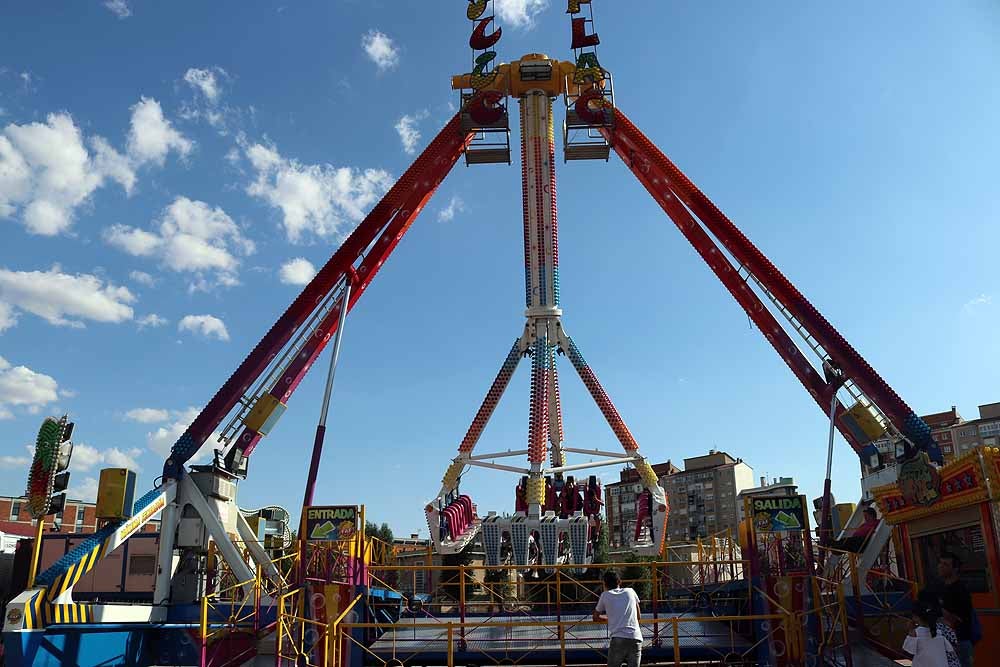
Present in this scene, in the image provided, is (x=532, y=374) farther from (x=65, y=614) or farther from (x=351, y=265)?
(x=65, y=614)

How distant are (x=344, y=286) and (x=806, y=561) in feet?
55.4

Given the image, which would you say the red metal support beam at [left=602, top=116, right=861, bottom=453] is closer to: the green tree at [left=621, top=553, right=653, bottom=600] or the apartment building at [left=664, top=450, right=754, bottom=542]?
the green tree at [left=621, top=553, right=653, bottom=600]

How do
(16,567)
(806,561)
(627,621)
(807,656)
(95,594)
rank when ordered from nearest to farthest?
(627,621) < (807,656) < (806,561) < (16,567) < (95,594)

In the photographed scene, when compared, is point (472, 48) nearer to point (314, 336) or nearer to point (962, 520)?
point (314, 336)

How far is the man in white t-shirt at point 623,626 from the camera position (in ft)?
31.0

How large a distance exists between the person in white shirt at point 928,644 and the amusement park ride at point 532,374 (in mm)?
13694

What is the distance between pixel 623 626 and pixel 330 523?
830 centimetres

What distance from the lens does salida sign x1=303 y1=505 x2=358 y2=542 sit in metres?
16.0

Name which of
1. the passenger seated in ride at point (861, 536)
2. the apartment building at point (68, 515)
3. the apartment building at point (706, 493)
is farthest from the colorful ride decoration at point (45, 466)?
the apartment building at point (706, 493)

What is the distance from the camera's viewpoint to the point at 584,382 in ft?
102

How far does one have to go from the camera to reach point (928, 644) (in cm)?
804

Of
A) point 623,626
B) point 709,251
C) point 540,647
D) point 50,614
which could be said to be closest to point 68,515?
point 50,614

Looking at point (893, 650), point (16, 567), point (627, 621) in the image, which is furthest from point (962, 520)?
point (16, 567)

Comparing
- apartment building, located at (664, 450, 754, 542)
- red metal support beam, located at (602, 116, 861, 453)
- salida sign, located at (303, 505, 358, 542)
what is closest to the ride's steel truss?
red metal support beam, located at (602, 116, 861, 453)
